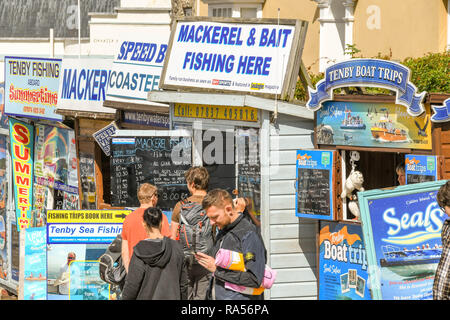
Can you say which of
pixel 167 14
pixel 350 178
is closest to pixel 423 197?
pixel 350 178

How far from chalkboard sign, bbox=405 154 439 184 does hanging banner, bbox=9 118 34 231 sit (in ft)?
29.4

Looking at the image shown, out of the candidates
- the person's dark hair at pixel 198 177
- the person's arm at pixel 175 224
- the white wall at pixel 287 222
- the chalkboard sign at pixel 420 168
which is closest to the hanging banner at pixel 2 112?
the white wall at pixel 287 222

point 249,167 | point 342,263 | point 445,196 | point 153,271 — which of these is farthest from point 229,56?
point 445,196

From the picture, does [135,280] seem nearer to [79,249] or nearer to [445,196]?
[445,196]

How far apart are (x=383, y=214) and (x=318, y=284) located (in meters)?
2.69

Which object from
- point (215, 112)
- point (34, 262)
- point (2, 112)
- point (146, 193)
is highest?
point (2, 112)

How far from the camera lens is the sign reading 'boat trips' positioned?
8.12 meters

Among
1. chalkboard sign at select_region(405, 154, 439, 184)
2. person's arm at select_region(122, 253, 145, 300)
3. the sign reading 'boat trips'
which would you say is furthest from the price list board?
person's arm at select_region(122, 253, 145, 300)

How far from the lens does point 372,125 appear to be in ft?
32.5

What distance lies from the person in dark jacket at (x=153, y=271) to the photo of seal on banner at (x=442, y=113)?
9.73 ft

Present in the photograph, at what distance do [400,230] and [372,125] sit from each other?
1.94m

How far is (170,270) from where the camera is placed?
7.82 meters

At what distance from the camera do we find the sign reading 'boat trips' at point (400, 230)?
8.12m

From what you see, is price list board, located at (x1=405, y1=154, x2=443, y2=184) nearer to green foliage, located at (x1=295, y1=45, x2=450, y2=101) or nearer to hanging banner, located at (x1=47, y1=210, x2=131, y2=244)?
→ green foliage, located at (x1=295, y1=45, x2=450, y2=101)
